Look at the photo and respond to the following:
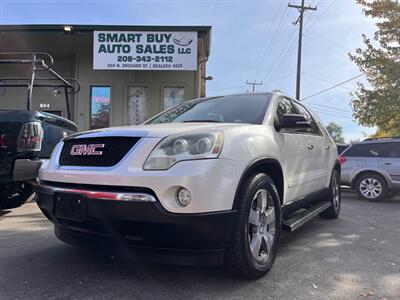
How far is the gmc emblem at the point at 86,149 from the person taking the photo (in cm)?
342

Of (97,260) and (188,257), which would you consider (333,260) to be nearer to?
(188,257)

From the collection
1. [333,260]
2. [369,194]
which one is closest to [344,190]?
[369,194]

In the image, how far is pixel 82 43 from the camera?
14.8 metres

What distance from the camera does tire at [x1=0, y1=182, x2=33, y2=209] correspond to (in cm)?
669

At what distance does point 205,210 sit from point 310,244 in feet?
7.57

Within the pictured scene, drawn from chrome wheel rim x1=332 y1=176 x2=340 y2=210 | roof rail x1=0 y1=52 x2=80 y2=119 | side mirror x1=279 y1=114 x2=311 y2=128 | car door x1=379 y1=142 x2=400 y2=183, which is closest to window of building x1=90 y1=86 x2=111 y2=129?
roof rail x1=0 y1=52 x2=80 y2=119

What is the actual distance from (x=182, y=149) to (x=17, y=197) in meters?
4.60

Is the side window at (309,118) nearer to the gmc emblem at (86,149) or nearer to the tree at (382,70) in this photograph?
the gmc emblem at (86,149)

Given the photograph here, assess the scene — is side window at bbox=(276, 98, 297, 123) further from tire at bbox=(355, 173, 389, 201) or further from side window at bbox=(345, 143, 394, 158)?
side window at bbox=(345, 143, 394, 158)

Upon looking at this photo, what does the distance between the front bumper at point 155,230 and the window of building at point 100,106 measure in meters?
12.3

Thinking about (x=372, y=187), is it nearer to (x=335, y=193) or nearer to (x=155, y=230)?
(x=335, y=193)

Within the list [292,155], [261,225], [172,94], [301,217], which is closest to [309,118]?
[292,155]

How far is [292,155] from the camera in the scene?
4.55 meters

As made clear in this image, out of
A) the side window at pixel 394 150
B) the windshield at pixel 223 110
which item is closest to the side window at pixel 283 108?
the windshield at pixel 223 110
